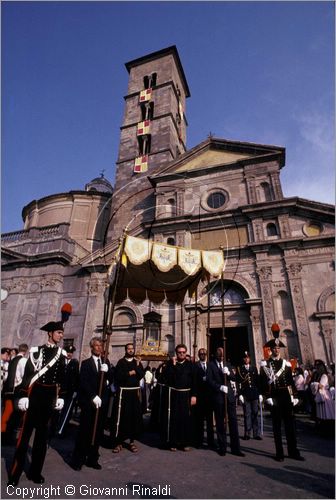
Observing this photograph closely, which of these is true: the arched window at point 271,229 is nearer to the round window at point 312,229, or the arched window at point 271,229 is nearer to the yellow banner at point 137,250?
the round window at point 312,229

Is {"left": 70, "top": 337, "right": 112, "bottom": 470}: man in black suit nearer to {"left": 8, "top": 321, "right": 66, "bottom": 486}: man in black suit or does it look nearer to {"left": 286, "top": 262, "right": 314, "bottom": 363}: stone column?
{"left": 8, "top": 321, "right": 66, "bottom": 486}: man in black suit

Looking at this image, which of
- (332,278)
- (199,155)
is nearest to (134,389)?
(332,278)

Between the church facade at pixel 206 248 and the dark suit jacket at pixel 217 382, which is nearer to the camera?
the dark suit jacket at pixel 217 382

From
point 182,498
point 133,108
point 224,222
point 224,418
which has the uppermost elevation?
point 133,108

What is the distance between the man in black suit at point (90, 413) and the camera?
16.9ft

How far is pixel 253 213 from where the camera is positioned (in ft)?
59.0


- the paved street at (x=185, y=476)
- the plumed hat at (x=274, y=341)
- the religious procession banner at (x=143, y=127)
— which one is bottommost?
the paved street at (x=185, y=476)

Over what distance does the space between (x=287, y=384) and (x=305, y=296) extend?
33.3 ft

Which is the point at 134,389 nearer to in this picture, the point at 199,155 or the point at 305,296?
the point at 305,296

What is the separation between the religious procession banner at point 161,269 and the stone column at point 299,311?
6.54 m

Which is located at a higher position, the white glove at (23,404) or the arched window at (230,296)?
the arched window at (230,296)

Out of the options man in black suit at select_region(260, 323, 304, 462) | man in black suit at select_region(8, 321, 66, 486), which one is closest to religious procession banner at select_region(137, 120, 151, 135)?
man in black suit at select_region(260, 323, 304, 462)

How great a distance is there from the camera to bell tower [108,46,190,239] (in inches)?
947

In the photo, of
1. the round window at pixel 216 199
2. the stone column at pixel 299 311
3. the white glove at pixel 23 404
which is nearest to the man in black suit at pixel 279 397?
the white glove at pixel 23 404
